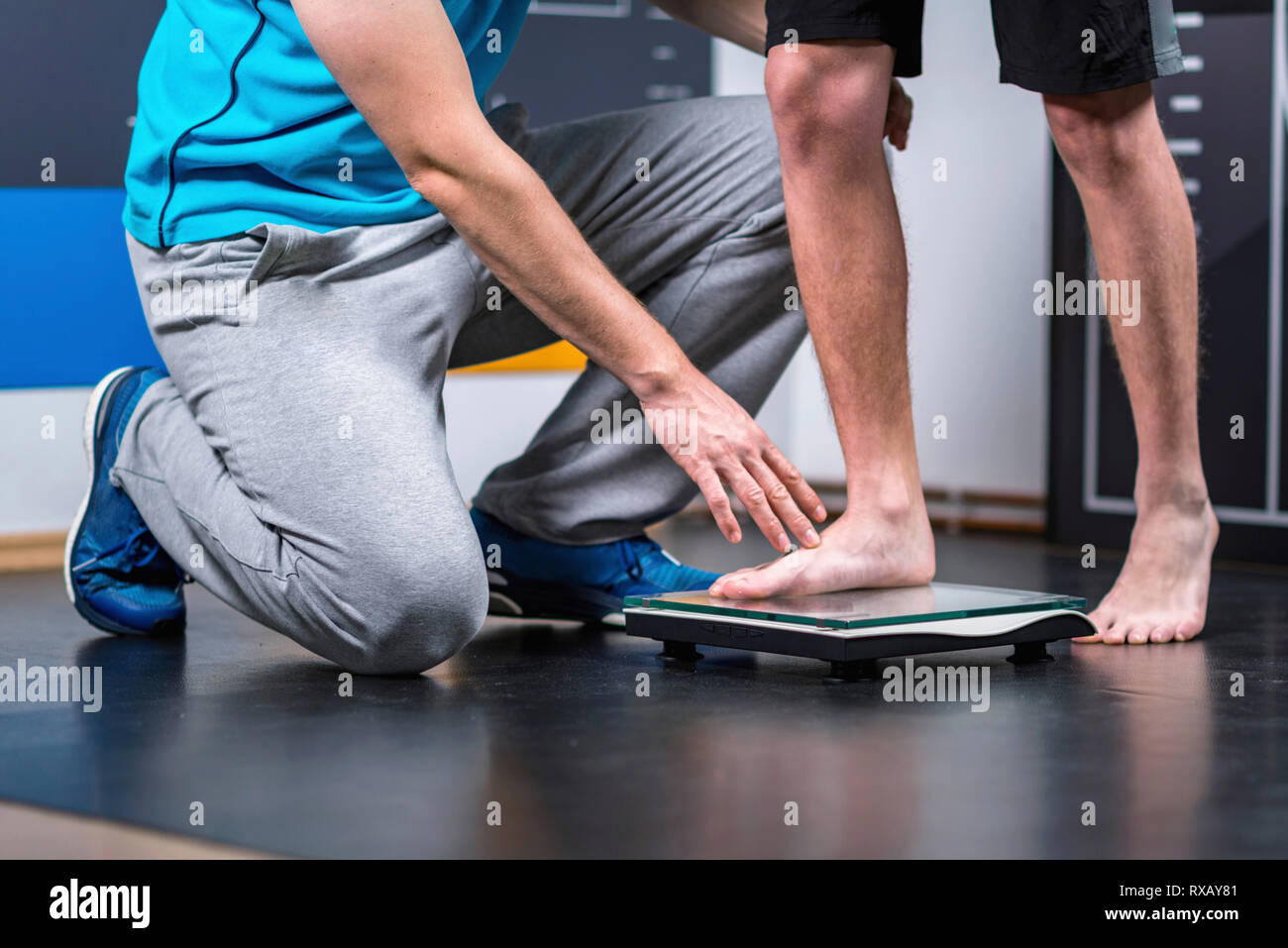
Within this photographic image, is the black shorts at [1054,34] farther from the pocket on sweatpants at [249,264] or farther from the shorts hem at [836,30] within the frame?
the pocket on sweatpants at [249,264]

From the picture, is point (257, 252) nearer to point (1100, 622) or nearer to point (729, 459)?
→ point (729, 459)

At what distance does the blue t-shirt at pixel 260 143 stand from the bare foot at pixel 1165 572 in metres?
0.78

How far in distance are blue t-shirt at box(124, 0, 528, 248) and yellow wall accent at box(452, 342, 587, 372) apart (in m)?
1.08

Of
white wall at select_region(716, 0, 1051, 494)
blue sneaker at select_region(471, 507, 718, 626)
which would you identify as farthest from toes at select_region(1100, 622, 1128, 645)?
Result: white wall at select_region(716, 0, 1051, 494)

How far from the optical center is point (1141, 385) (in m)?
1.59

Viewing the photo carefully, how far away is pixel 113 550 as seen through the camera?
1662 mm

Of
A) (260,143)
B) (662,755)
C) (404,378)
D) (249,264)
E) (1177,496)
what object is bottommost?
(662,755)

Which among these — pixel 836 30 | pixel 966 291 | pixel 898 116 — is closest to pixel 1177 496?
pixel 898 116

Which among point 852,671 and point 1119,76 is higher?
point 1119,76

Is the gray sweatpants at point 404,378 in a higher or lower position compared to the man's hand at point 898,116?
lower

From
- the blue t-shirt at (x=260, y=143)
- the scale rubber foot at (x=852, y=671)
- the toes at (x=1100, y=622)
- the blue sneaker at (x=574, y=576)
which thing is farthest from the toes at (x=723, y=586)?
the blue t-shirt at (x=260, y=143)

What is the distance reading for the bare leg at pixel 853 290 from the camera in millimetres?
1473

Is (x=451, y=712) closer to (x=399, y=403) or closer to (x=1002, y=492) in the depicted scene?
(x=399, y=403)

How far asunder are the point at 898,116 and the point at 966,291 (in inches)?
46.4
